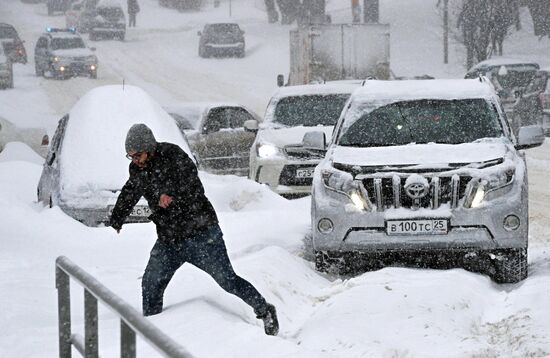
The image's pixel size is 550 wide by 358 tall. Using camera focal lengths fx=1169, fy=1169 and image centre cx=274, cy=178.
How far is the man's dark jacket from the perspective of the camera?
7.45 m

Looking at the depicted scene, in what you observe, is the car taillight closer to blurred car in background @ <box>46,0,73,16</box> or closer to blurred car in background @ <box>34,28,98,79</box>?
blurred car in background @ <box>34,28,98,79</box>

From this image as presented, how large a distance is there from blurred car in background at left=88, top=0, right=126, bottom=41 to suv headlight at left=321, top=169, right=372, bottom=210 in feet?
161

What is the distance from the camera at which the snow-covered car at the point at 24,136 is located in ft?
67.6

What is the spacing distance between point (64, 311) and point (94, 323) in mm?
825

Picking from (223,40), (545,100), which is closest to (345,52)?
(545,100)

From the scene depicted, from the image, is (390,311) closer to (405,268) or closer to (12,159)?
(405,268)

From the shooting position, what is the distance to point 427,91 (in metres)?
11.0

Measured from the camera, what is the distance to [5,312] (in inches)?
331

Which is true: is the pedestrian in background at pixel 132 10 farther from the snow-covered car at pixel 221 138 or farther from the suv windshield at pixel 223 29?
the snow-covered car at pixel 221 138

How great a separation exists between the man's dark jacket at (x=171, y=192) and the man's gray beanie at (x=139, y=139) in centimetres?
17

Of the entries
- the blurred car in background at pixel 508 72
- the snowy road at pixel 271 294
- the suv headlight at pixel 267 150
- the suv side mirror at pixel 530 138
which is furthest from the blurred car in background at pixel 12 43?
the suv side mirror at pixel 530 138

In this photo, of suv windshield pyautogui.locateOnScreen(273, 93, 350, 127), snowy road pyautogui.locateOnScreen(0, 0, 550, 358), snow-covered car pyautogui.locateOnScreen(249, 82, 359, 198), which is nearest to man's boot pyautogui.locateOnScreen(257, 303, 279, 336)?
snowy road pyautogui.locateOnScreen(0, 0, 550, 358)

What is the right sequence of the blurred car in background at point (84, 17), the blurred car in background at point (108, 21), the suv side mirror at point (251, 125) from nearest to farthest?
1. the suv side mirror at point (251, 125)
2. the blurred car in background at point (108, 21)
3. the blurred car in background at point (84, 17)

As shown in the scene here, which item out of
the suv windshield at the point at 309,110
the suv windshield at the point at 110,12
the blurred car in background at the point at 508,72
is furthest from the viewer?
the suv windshield at the point at 110,12
